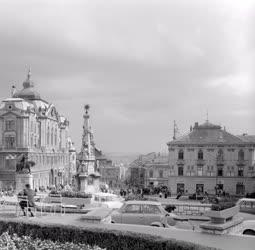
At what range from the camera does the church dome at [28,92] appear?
9281 centimetres

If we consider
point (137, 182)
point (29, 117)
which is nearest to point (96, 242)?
point (29, 117)

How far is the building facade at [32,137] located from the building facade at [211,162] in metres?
22.9

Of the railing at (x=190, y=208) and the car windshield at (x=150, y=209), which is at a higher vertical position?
the car windshield at (x=150, y=209)

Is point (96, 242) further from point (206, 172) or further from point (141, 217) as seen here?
point (206, 172)

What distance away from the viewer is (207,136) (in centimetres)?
6769

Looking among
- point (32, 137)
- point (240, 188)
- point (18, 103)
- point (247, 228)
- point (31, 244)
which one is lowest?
point (240, 188)

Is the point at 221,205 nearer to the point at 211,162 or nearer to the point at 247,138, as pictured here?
the point at 211,162

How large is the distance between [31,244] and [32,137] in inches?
2789

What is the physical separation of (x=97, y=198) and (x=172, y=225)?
47.7 ft

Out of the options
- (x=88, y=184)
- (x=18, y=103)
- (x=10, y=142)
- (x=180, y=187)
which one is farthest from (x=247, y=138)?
(x=10, y=142)

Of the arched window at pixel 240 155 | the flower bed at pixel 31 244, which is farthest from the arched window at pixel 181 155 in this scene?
the flower bed at pixel 31 244

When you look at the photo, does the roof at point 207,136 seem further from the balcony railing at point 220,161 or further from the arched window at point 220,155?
the balcony railing at point 220,161

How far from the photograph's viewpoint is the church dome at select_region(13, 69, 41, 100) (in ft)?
305

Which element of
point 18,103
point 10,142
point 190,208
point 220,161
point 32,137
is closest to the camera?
point 190,208
